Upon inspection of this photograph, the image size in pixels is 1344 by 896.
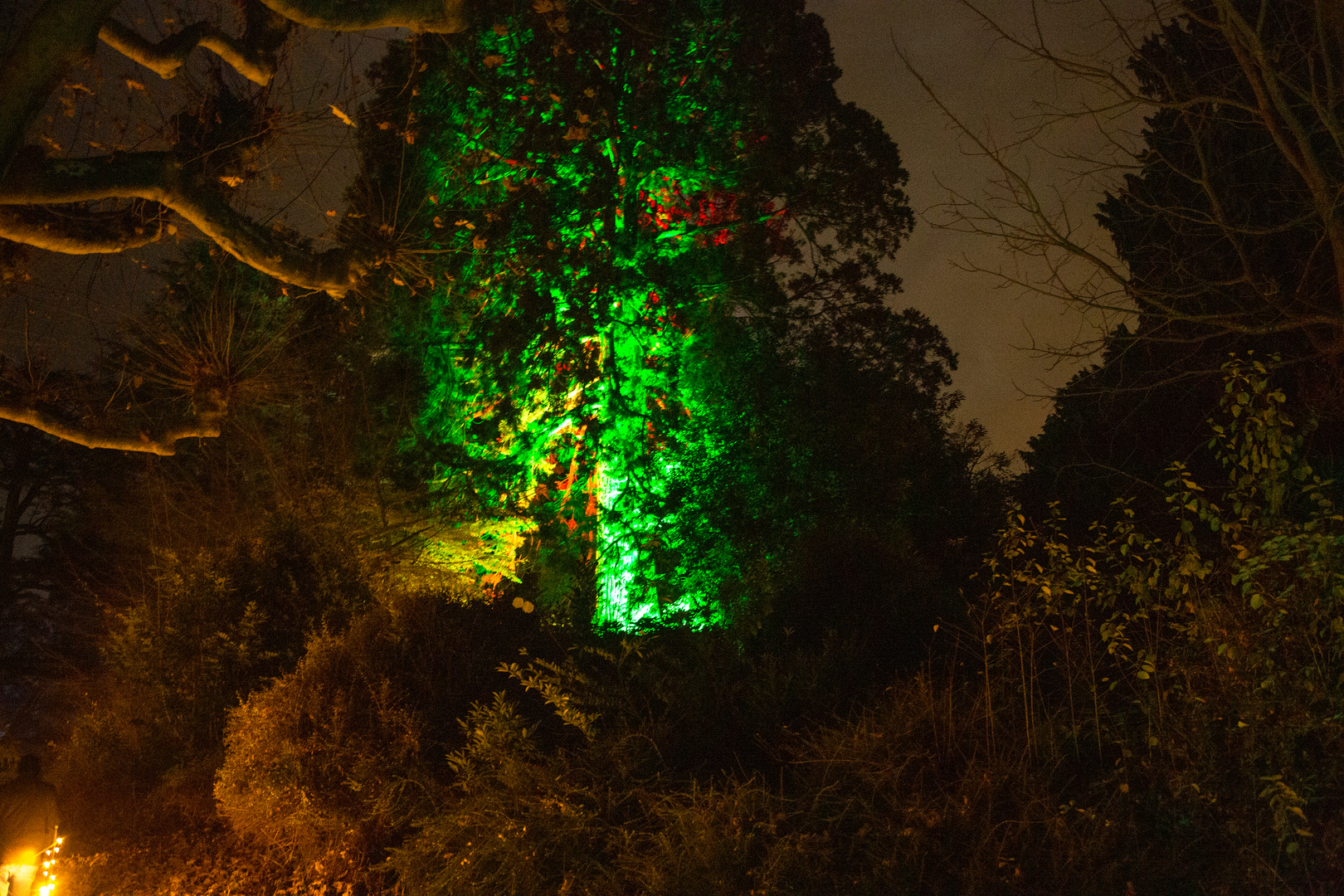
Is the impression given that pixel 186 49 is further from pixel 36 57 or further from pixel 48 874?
pixel 48 874

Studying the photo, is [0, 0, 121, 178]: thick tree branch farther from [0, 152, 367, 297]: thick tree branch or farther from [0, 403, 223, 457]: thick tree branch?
[0, 403, 223, 457]: thick tree branch

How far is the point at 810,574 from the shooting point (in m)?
8.42

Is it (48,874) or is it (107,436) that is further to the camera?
(107,436)

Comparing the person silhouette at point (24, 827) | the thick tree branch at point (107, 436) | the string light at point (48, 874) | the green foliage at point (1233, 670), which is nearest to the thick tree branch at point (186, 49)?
the thick tree branch at point (107, 436)

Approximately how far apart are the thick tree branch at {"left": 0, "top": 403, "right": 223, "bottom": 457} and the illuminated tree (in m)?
3.44

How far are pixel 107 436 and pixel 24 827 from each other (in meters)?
3.60

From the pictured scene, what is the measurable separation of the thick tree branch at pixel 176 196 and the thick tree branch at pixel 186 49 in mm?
848

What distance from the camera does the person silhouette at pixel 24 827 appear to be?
6.38m

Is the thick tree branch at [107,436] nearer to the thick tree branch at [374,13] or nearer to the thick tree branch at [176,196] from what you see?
the thick tree branch at [176,196]

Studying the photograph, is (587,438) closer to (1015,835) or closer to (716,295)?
(716,295)

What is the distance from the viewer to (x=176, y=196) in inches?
291

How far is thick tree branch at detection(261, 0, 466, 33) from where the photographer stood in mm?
7227

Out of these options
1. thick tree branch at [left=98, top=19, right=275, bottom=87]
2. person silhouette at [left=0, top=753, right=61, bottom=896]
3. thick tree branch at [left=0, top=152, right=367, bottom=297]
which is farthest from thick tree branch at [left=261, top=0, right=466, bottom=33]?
person silhouette at [left=0, top=753, right=61, bottom=896]

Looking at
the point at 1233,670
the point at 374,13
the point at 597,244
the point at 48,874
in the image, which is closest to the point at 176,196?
the point at 374,13
